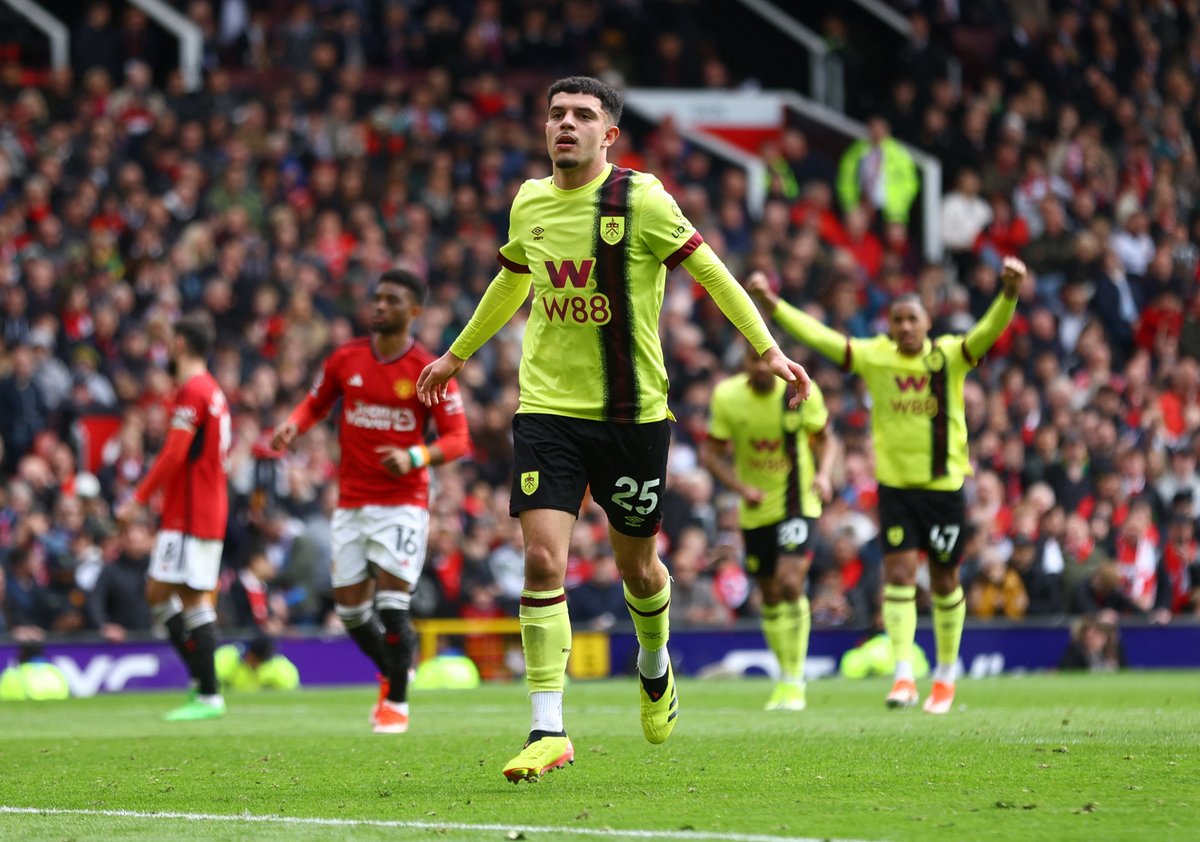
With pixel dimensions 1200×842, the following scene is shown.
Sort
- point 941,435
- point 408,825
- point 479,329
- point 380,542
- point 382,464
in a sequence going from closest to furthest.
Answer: point 408,825
point 479,329
point 382,464
point 380,542
point 941,435

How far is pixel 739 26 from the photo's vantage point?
102ft

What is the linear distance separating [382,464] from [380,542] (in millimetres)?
488

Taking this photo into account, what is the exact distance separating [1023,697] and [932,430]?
216cm

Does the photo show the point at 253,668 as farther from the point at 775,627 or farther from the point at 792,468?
the point at 792,468

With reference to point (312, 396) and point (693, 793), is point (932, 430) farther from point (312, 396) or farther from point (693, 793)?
point (693, 793)

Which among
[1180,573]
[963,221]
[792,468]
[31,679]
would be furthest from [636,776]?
[963,221]

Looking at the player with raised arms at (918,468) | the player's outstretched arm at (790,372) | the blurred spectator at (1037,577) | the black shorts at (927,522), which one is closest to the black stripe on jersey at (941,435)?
the player with raised arms at (918,468)

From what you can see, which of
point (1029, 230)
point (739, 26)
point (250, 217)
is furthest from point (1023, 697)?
point (739, 26)

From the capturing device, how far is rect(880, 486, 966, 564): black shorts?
13117mm

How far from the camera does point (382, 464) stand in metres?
11.8

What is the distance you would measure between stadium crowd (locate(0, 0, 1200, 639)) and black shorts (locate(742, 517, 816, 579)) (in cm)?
550

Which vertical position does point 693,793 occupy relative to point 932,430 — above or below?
below

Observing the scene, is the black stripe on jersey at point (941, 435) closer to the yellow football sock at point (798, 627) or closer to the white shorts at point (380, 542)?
the yellow football sock at point (798, 627)

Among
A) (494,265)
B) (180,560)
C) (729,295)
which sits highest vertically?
(494,265)
